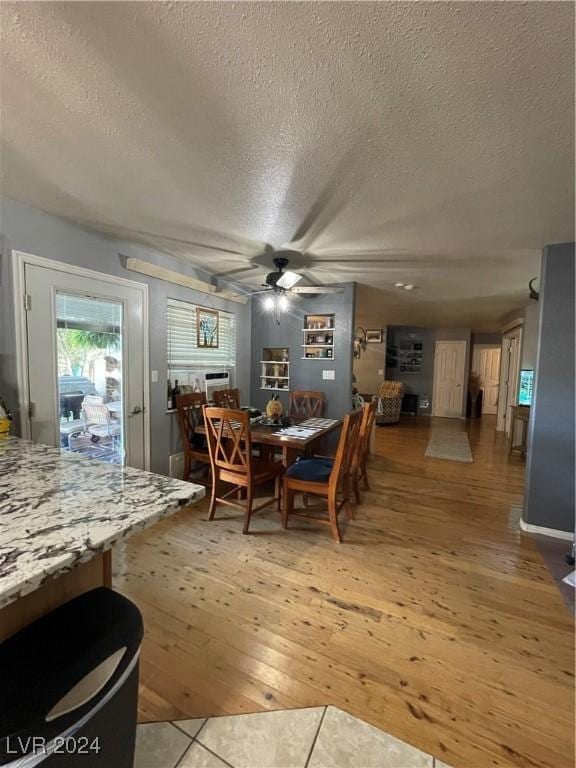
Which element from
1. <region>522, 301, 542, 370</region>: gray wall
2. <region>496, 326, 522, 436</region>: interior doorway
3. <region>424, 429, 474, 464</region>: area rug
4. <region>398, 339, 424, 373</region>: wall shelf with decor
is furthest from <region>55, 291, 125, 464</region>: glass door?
<region>398, 339, 424, 373</region>: wall shelf with decor

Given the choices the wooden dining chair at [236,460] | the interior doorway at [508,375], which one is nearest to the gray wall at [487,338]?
the interior doorway at [508,375]

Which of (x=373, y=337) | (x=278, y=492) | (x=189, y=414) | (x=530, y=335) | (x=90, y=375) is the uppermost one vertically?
(x=373, y=337)

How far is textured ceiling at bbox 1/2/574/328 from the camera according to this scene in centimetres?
101

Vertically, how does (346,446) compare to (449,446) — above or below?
above

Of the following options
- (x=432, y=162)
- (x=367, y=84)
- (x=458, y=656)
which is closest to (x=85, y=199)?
(x=367, y=84)

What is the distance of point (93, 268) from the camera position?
2682mm

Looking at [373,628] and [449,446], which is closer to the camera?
[373,628]

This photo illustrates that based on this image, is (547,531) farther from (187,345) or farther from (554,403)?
(187,345)

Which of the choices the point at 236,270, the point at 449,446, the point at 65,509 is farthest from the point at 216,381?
the point at 449,446

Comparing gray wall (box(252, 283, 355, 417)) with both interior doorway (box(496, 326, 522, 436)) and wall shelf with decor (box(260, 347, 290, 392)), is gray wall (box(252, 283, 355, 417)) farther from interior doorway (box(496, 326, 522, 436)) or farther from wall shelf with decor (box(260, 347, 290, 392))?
interior doorway (box(496, 326, 522, 436))

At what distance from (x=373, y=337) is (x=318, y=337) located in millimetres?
4823

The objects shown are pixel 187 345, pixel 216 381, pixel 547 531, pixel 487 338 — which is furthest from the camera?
pixel 487 338

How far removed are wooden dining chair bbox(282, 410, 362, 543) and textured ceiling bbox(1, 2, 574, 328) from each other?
1508 millimetres

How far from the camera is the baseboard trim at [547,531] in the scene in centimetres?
272
